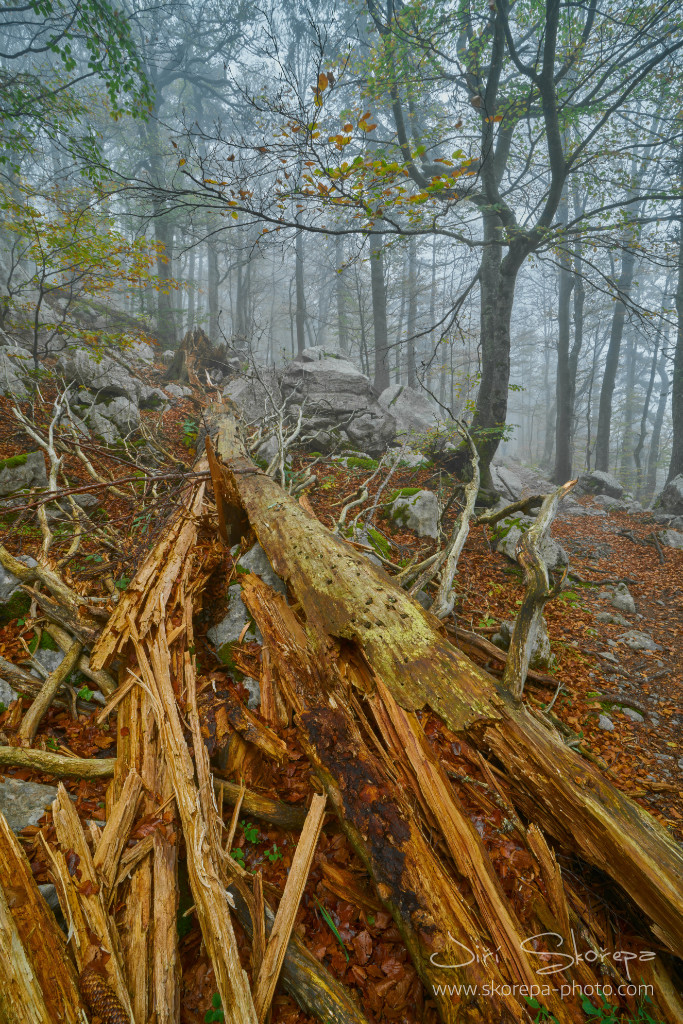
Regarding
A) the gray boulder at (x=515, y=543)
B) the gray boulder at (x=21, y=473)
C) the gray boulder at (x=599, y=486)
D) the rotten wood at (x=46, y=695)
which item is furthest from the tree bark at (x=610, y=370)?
the rotten wood at (x=46, y=695)

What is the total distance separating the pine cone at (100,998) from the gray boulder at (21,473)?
5.46 m

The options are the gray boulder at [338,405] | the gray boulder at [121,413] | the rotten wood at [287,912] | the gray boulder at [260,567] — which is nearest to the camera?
the rotten wood at [287,912]

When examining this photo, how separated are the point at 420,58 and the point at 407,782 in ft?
33.1

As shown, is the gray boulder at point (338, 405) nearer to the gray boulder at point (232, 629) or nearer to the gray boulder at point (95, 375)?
the gray boulder at point (95, 375)

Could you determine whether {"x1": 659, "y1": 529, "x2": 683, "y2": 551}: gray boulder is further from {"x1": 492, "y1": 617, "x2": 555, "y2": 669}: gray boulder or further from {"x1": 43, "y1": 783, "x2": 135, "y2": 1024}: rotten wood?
{"x1": 43, "y1": 783, "x2": 135, "y2": 1024}: rotten wood

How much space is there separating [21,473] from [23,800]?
489 cm

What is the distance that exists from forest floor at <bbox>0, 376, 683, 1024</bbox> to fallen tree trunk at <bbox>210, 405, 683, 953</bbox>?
7.1 inches

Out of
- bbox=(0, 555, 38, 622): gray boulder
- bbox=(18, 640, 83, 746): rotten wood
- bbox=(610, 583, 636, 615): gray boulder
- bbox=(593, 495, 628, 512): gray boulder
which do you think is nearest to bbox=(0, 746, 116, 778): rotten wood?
bbox=(18, 640, 83, 746): rotten wood

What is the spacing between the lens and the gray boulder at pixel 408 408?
13.0 meters

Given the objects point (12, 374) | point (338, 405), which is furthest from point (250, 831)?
point (338, 405)

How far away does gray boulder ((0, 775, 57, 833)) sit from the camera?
198 centimetres

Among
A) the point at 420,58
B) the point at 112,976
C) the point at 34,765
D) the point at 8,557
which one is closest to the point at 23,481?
the point at 8,557

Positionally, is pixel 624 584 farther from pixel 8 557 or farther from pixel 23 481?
pixel 23 481

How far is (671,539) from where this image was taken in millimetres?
8039
